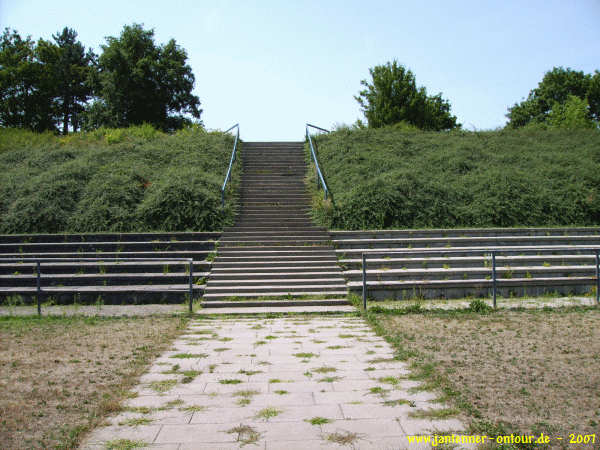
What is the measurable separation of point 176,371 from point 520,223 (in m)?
12.2

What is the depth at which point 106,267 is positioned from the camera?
10.7 meters

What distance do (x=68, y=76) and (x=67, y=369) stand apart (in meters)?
48.6

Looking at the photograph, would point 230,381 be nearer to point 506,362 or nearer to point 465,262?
point 506,362

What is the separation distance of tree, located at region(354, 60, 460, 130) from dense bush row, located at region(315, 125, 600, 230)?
12365 mm

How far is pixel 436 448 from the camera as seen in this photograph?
3264mm

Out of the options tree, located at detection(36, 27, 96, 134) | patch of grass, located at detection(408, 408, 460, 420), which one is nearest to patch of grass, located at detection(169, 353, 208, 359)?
patch of grass, located at detection(408, 408, 460, 420)

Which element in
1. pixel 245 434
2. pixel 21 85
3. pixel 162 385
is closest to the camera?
pixel 245 434

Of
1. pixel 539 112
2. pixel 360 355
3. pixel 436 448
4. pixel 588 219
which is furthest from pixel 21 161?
pixel 539 112

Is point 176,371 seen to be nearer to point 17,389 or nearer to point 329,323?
point 17,389

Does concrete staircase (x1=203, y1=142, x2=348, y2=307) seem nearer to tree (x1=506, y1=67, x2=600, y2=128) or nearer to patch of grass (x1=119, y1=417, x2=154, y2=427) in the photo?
patch of grass (x1=119, y1=417, x2=154, y2=427)

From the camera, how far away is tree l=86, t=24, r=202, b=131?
34219 millimetres

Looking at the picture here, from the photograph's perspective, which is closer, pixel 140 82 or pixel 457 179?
pixel 457 179

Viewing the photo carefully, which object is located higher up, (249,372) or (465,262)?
(465,262)

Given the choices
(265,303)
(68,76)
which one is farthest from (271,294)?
(68,76)
